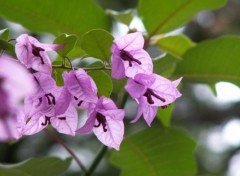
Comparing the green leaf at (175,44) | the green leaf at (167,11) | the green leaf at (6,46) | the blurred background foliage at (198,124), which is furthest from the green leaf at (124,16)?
the blurred background foliage at (198,124)

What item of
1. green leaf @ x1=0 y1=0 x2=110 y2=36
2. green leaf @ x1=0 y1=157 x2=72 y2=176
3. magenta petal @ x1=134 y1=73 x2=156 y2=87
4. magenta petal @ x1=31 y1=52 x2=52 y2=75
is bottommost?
green leaf @ x1=0 y1=157 x2=72 y2=176

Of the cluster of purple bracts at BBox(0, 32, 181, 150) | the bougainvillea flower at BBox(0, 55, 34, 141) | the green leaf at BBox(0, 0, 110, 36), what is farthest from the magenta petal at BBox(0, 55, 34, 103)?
the green leaf at BBox(0, 0, 110, 36)

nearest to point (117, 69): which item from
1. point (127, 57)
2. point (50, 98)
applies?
point (127, 57)

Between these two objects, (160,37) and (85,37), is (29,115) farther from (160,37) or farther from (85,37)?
(160,37)

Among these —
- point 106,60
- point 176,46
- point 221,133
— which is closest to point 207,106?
point 221,133

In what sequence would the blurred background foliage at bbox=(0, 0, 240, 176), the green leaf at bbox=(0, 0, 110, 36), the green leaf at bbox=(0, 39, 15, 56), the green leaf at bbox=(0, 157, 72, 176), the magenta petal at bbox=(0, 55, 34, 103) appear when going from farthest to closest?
1. the blurred background foliage at bbox=(0, 0, 240, 176)
2. the green leaf at bbox=(0, 0, 110, 36)
3. the green leaf at bbox=(0, 157, 72, 176)
4. the green leaf at bbox=(0, 39, 15, 56)
5. the magenta petal at bbox=(0, 55, 34, 103)

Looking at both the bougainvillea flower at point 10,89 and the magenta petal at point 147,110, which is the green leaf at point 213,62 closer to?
the magenta petal at point 147,110

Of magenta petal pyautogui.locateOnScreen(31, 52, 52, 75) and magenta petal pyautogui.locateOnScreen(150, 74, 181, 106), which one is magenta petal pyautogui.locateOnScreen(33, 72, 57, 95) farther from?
magenta petal pyautogui.locateOnScreen(150, 74, 181, 106)
